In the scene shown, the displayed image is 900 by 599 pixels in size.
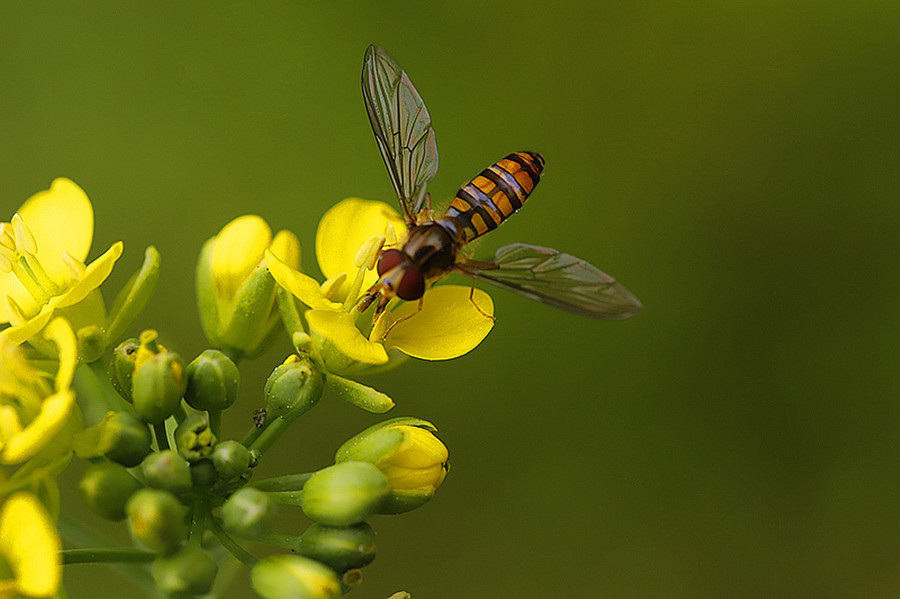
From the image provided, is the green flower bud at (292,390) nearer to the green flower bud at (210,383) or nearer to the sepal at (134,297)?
the green flower bud at (210,383)

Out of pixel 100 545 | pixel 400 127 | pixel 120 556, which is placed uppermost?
pixel 400 127

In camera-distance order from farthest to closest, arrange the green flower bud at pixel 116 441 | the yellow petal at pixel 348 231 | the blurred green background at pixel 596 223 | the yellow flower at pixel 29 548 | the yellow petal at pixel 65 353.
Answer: the blurred green background at pixel 596 223, the yellow petal at pixel 348 231, the green flower bud at pixel 116 441, the yellow petal at pixel 65 353, the yellow flower at pixel 29 548

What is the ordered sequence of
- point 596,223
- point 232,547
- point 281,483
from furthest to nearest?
point 596,223, point 281,483, point 232,547

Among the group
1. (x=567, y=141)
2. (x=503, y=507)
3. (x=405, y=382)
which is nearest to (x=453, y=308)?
(x=405, y=382)

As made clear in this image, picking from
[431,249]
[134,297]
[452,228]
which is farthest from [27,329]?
[452,228]

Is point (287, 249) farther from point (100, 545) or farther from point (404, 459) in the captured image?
point (100, 545)

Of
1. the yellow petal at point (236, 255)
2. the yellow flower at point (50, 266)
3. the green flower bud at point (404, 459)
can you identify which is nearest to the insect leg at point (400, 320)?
the green flower bud at point (404, 459)
